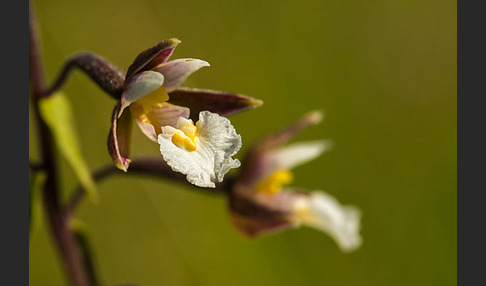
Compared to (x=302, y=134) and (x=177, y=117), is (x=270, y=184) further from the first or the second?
(x=302, y=134)

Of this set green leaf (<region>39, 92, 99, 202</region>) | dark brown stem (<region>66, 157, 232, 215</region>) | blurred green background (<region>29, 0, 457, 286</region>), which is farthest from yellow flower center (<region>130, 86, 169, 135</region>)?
blurred green background (<region>29, 0, 457, 286</region>)

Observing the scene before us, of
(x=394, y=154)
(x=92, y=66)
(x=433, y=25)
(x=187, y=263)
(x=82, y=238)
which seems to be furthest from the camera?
(x=433, y=25)

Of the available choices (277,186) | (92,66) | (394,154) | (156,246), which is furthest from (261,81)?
(92,66)

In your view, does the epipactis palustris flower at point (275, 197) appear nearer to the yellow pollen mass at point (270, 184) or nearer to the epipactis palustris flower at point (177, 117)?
the yellow pollen mass at point (270, 184)

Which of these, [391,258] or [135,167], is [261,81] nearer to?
[391,258]

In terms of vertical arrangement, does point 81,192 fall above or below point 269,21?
below

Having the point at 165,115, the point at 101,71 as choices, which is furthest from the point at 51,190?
the point at 165,115

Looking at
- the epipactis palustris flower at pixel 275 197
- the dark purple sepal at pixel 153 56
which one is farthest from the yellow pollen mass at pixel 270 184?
the dark purple sepal at pixel 153 56
